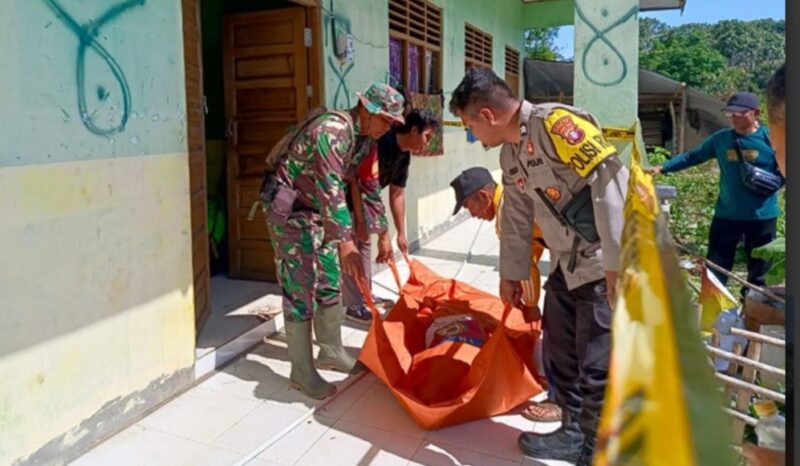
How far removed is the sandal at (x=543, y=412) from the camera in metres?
2.73

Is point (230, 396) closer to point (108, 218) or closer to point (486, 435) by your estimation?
point (108, 218)

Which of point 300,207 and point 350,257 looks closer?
point 350,257

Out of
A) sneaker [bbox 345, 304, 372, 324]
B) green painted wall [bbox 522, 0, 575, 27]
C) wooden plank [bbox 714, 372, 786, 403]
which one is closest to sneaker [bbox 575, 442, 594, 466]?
wooden plank [bbox 714, 372, 786, 403]

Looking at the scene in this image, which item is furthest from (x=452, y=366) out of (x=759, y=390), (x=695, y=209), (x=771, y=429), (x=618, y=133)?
(x=695, y=209)

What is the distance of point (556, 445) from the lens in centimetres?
245

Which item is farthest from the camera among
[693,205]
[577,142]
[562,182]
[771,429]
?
[693,205]

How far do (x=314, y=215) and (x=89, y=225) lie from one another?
3.30ft

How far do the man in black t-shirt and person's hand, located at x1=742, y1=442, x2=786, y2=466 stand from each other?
247 centimetres

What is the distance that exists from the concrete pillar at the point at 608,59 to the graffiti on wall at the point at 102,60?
3.74 m

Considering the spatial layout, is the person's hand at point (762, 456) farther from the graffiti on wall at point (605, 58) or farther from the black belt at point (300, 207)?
the graffiti on wall at point (605, 58)

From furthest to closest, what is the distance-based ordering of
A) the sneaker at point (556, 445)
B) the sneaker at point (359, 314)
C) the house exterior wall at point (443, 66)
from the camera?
the house exterior wall at point (443, 66)
the sneaker at point (359, 314)
the sneaker at point (556, 445)

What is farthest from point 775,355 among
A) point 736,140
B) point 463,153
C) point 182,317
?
point 463,153

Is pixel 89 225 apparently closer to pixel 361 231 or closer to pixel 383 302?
pixel 361 231

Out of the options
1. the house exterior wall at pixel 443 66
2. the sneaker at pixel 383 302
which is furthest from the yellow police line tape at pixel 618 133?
the sneaker at pixel 383 302
